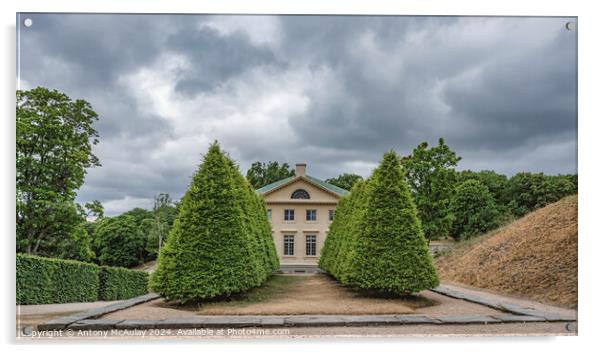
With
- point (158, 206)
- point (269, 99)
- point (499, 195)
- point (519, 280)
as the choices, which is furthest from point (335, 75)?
point (499, 195)

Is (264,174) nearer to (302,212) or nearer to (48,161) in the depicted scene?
(302,212)

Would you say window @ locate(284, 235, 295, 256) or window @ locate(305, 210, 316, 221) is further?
window @ locate(284, 235, 295, 256)

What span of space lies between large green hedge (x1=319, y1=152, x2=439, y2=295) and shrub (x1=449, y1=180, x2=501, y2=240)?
492 cm

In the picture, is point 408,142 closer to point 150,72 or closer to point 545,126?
point 545,126

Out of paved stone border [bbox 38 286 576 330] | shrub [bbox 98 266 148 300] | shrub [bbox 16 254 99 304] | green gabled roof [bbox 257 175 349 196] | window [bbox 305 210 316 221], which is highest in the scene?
green gabled roof [bbox 257 175 349 196]

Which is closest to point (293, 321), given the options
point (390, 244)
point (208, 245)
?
point (208, 245)

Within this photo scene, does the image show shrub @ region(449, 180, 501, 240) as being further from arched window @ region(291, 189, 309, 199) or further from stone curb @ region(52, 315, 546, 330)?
arched window @ region(291, 189, 309, 199)

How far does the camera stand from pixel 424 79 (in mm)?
6211

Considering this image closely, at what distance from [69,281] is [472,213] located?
486 inches

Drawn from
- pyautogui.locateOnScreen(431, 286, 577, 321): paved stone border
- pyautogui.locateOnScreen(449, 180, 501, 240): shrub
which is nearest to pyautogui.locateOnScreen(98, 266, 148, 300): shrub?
pyautogui.locateOnScreen(431, 286, 577, 321): paved stone border

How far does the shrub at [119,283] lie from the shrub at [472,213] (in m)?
11.0

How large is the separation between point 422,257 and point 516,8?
4.83 meters

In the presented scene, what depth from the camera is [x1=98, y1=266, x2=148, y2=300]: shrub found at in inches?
518

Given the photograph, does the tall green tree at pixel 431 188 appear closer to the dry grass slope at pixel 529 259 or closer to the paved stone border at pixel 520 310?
the dry grass slope at pixel 529 259
